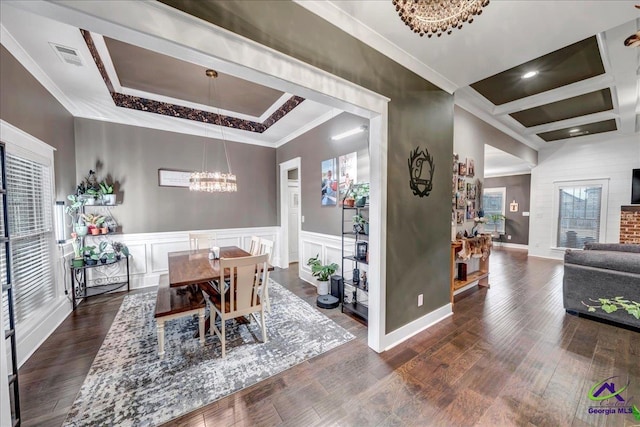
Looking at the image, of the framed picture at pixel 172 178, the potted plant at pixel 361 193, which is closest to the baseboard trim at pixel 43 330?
the framed picture at pixel 172 178

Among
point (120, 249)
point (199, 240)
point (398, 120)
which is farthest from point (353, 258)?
point (120, 249)

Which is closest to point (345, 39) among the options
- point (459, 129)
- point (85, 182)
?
point (459, 129)

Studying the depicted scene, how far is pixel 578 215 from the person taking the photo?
612 centimetres

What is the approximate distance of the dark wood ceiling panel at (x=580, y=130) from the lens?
4902 mm

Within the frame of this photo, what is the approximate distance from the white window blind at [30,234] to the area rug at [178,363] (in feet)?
2.60

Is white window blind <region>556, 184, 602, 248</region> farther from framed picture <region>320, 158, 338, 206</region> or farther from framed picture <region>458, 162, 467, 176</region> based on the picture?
framed picture <region>320, 158, 338, 206</region>

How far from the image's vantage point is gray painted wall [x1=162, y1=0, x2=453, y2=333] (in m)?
1.51

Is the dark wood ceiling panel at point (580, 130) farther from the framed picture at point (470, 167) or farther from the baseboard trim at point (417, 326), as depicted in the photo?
the baseboard trim at point (417, 326)

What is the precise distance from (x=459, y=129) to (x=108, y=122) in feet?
18.6

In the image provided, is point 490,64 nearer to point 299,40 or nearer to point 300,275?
point 299,40

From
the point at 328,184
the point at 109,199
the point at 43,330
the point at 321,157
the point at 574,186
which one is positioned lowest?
the point at 43,330

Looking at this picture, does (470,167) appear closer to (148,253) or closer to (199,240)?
(199,240)

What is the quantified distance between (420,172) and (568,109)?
3.89 m

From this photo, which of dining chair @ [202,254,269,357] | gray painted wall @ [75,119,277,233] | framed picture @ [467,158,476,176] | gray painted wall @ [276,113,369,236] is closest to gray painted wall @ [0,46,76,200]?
gray painted wall @ [75,119,277,233]
